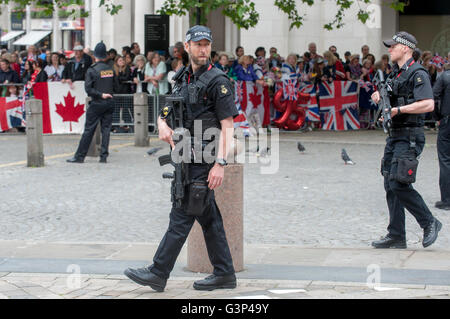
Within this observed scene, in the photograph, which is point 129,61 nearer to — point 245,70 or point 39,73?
point 39,73

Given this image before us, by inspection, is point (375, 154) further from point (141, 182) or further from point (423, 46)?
point (423, 46)

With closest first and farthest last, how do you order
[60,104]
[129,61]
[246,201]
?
[246,201] < [60,104] < [129,61]

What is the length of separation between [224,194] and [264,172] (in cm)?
702

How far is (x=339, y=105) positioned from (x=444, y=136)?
447 inches

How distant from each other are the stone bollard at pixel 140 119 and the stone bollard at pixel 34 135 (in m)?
3.09

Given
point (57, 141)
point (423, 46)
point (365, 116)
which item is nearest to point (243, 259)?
point (57, 141)

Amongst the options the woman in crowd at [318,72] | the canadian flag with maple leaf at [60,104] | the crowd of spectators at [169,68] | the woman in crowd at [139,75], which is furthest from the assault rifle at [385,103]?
the woman in crowd at [318,72]

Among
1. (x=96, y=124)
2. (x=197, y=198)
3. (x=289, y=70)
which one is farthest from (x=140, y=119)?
(x=197, y=198)

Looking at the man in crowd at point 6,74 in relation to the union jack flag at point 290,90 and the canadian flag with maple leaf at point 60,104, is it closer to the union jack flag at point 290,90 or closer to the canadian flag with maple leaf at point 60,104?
the canadian flag with maple leaf at point 60,104

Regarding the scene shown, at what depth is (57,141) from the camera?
19141 mm

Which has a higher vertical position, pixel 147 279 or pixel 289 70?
pixel 289 70

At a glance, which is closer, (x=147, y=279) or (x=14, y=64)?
(x=147, y=279)

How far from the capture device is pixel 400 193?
797 cm
